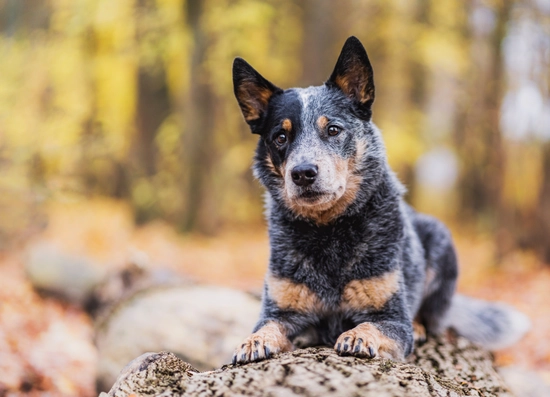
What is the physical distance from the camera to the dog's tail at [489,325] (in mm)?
4820

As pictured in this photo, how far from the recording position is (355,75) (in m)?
3.87

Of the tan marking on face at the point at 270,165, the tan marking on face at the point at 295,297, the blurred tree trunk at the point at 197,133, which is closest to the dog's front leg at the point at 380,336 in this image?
the tan marking on face at the point at 295,297

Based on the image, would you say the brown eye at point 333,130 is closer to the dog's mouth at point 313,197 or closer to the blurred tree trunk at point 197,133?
the dog's mouth at point 313,197

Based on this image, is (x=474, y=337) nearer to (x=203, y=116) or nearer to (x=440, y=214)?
(x=203, y=116)

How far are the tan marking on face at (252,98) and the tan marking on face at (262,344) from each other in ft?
5.44

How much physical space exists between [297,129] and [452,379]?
1.89 meters

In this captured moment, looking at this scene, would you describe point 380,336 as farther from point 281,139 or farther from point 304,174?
point 281,139

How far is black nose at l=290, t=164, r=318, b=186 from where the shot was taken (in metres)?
3.33

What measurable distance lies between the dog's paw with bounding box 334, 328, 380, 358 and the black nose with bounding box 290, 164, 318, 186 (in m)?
0.99

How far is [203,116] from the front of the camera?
12.9m

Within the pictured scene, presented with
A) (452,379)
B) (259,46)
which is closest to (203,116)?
(259,46)

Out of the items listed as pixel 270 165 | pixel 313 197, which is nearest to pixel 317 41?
pixel 270 165

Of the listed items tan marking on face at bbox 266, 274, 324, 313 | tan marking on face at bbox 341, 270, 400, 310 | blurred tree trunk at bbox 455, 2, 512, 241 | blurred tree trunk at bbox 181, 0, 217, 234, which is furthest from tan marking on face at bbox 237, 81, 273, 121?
blurred tree trunk at bbox 181, 0, 217, 234

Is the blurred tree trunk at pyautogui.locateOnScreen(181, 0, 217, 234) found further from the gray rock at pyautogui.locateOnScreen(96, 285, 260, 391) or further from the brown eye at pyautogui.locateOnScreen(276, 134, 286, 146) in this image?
the brown eye at pyautogui.locateOnScreen(276, 134, 286, 146)
